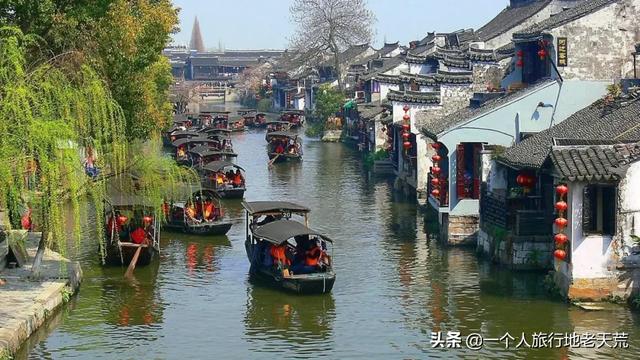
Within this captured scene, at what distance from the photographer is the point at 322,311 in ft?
79.4

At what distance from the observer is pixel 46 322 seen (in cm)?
2272

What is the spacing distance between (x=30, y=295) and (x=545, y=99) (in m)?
15.8

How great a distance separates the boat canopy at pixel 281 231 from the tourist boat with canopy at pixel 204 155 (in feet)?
71.9

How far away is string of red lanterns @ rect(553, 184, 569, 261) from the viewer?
2345 centimetres

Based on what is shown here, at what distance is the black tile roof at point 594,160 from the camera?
74.1 feet

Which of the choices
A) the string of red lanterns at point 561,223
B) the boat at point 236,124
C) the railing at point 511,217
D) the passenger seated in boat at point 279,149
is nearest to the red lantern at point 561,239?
the string of red lanterns at point 561,223

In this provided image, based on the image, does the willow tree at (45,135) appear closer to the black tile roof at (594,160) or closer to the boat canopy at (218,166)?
the black tile roof at (594,160)

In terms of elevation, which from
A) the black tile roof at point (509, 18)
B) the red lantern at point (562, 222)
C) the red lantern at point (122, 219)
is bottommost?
the red lantern at point (122, 219)

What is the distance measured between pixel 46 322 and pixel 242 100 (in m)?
104

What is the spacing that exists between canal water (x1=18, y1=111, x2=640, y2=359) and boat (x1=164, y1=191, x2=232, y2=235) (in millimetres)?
429

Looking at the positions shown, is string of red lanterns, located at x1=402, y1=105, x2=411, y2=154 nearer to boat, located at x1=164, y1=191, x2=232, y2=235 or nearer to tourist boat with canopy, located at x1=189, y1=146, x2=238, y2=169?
boat, located at x1=164, y1=191, x2=232, y2=235

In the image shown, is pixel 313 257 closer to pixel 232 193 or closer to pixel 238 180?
pixel 232 193

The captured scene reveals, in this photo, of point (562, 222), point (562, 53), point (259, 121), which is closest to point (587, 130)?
point (562, 53)

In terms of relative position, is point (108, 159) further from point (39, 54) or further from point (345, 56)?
point (345, 56)
